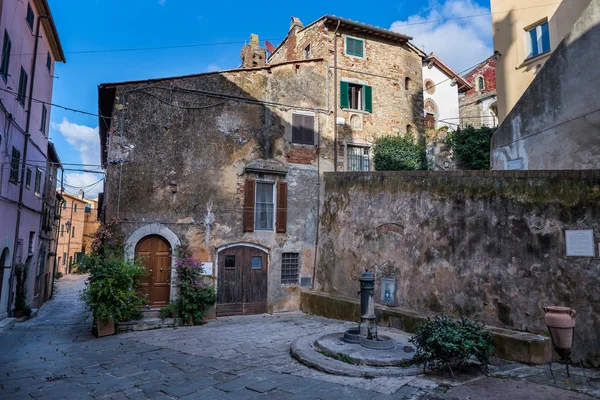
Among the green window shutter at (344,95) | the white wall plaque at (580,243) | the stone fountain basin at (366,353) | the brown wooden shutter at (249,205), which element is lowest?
the stone fountain basin at (366,353)

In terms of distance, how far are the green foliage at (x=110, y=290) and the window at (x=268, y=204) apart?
4.26 meters

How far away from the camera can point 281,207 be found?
1334 centimetres

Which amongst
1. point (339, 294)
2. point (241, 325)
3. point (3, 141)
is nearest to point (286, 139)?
point (339, 294)

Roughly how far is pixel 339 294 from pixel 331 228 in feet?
7.17

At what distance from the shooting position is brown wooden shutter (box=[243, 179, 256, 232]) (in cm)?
1275

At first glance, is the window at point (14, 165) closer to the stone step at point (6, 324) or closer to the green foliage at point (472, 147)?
the stone step at point (6, 324)

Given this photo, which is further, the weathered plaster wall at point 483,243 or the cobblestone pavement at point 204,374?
the weathered plaster wall at point 483,243

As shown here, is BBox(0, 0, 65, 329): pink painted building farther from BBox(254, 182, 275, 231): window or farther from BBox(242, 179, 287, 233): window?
BBox(254, 182, 275, 231): window

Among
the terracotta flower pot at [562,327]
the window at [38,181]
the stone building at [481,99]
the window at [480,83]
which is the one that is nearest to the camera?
the terracotta flower pot at [562,327]

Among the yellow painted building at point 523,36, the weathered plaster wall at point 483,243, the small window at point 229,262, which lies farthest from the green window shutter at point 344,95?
the small window at point 229,262

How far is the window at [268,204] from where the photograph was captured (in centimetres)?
1295

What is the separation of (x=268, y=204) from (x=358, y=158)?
426 cm

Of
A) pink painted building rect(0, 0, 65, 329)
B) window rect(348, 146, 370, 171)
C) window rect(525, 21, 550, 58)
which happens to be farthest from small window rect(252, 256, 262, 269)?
window rect(525, 21, 550, 58)

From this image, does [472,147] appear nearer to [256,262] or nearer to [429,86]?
[256,262]
